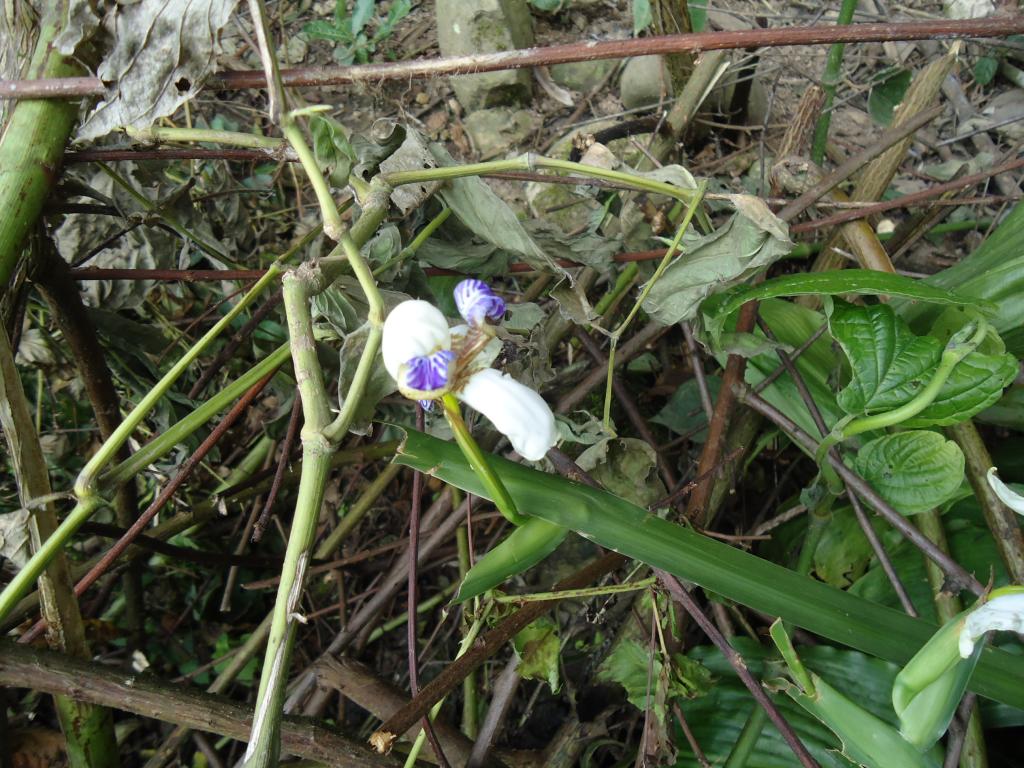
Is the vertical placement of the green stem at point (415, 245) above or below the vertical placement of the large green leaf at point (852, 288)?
above

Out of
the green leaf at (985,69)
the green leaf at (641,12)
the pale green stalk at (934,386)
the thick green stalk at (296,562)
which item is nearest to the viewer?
the thick green stalk at (296,562)

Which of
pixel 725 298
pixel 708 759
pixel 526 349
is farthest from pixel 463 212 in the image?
pixel 708 759

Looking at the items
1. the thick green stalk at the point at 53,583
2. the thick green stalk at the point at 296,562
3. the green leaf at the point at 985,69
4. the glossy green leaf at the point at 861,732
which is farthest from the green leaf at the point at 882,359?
the green leaf at the point at 985,69

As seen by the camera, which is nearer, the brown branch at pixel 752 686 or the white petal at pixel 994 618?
the white petal at pixel 994 618

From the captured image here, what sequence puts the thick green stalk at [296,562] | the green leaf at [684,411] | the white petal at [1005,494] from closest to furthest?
the thick green stalk at [296,562]
the white petal at [1005,494]
the green leaf at [684,411]

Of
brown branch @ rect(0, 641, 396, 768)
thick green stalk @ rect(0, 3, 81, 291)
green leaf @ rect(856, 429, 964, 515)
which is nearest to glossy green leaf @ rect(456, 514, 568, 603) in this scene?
brown branch @ rect(0, 641, 396, 768)

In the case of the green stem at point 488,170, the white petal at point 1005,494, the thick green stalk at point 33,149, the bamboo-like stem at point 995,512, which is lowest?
the bamboo-like stem at point 995,512

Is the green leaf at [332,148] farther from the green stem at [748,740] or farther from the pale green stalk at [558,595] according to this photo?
the green stem at [748,740]

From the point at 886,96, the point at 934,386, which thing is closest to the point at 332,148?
the point at 934,386

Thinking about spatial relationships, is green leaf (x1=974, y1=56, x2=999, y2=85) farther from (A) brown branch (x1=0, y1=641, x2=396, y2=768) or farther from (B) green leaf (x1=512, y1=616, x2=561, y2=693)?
(A) brown branch (x1=0, y1=641, x2=396, y2=768)
